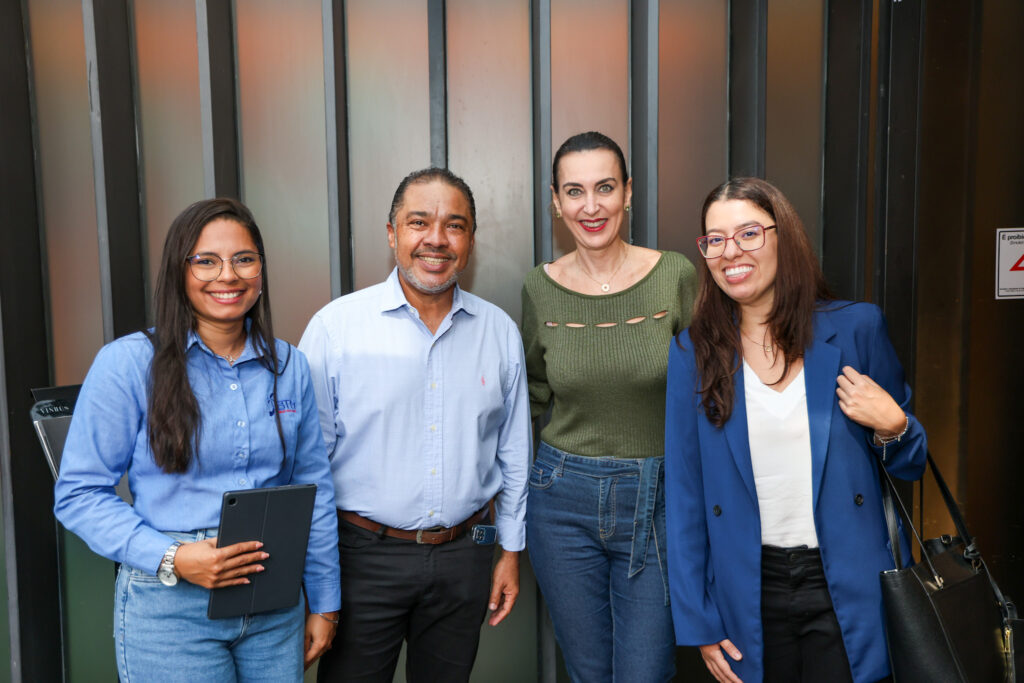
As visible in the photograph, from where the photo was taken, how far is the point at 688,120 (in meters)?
3.12

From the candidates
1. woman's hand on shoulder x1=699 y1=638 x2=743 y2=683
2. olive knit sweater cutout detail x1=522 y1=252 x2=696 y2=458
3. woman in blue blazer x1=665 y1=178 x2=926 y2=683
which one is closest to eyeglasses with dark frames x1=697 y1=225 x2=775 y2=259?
woman in blue blazer x1=665 y1=178 x2=926 y2=683

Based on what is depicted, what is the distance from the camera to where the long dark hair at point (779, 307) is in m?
1.79

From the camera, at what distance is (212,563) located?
1604 mm

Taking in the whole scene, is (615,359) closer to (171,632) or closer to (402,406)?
(402,406)

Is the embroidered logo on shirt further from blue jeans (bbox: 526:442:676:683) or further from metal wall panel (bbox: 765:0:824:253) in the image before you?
metal wall panel (bbox: 765:0:824:253)

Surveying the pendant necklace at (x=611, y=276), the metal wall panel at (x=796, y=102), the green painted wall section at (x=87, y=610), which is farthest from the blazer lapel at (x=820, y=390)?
the green painted wall section at (x=87, y=610)

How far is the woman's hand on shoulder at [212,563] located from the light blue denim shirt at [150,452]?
5 centimetres

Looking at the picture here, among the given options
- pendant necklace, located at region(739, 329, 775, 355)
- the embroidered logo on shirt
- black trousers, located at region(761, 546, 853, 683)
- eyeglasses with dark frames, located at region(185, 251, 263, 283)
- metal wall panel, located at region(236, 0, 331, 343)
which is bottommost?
black trousers, located at region(761, 546, 853, 683)

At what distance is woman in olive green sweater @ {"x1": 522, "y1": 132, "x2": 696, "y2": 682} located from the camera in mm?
2125

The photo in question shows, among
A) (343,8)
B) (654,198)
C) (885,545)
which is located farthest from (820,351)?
(343,8)

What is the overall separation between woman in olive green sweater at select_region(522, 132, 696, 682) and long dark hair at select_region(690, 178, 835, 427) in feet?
1.10

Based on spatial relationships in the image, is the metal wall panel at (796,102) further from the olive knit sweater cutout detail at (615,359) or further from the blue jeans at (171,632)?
the blue jeans at (171,632)

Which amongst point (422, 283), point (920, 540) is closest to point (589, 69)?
point (422, 283)

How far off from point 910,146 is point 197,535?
2986mm
